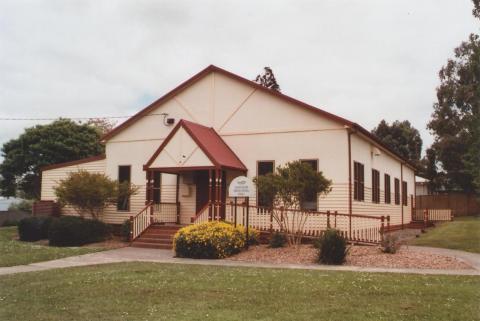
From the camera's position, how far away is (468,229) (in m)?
24.6

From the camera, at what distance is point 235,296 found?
8.94 meters

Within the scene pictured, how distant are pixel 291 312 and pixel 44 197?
22613 mm

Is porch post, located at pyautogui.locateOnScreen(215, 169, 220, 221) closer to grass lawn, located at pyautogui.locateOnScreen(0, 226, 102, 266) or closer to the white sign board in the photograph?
the white sign board

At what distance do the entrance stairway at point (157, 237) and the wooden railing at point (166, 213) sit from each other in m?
0.78

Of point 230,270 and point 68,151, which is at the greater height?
point 68,151

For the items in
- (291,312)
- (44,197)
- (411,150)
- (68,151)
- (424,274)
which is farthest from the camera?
(411,150)

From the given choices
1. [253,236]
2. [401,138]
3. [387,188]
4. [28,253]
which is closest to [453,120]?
[401,138]

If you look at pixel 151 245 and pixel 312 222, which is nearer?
pixel 312 222

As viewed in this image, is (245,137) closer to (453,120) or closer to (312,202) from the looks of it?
(312,202)

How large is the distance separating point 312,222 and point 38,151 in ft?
72.9

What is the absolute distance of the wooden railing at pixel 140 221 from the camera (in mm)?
20719

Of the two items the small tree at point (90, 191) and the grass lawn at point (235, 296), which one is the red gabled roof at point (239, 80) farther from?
the grass lawn at point (235, 296)

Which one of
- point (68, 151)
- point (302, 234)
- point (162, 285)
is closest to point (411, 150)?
point (68, 151)

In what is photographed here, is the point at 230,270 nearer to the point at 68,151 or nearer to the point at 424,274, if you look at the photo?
the point at 424,274
